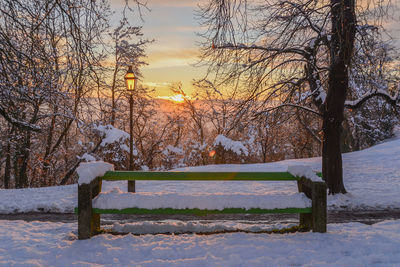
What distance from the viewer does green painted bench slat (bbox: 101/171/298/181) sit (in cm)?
491

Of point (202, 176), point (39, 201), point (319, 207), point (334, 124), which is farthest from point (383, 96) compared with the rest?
point (39, 201)

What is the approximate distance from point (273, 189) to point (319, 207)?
6.72 metres

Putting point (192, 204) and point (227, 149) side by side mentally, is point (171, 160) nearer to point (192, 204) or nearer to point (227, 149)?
point (227, 149)

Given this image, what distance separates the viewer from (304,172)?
16.5ft

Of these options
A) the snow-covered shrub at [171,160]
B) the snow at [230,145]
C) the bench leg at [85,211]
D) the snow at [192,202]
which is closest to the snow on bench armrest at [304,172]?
the snow at [192,202]

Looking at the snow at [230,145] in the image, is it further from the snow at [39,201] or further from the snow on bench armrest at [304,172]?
the snow on bench armrest at [304,172]

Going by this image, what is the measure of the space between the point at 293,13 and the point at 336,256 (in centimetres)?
576

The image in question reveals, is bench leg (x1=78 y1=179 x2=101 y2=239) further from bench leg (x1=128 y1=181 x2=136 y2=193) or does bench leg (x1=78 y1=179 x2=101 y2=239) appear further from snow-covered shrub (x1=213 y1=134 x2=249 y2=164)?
snow-covered shrub (x1=213 y1=134 x2=249 y2=164)

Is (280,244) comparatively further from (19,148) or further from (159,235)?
(19,148)

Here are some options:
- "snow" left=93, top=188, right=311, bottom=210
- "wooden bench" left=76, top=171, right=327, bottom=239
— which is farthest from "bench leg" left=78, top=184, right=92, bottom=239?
"snow" left=93, top=188, right=311, bottom=210

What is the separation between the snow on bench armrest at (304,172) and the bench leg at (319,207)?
11 centimetres

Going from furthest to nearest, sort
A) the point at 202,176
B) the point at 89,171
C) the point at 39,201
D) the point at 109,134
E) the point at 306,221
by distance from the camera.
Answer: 1. the point at 109,134
2. the point at 39,201
3. the point at 306,221
4. the point at 202,176
5. the point at 89,171

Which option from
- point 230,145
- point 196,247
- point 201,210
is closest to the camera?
point 196,247

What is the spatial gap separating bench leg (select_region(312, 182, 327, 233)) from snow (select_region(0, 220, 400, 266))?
123 millimetres
